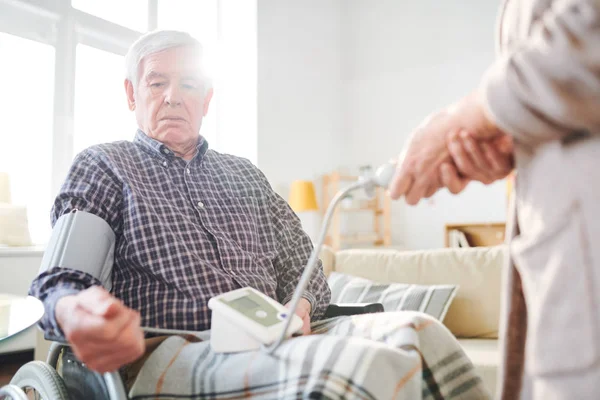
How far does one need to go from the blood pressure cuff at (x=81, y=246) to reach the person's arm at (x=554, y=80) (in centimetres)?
70

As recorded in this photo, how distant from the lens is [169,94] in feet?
4.04

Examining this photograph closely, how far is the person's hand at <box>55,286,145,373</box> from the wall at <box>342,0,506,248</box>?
4364mm

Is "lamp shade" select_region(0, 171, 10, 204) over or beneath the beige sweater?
over

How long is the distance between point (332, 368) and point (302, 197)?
3.67m

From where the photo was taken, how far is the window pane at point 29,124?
328 cm

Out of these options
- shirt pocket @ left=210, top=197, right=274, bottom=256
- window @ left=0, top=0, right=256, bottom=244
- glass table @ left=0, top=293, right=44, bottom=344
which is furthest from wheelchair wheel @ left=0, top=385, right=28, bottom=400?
window @ left=0, top=0, right=256, bottom=244

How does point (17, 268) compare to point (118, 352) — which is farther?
point (17, 268)

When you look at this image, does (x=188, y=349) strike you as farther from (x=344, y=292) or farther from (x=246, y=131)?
(x=246, y=131)

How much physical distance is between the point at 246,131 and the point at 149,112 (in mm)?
3303

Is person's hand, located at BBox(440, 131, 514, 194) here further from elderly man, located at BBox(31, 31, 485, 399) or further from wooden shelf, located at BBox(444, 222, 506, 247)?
wooden shelf, located at BBox(444, 222, 506, 247)

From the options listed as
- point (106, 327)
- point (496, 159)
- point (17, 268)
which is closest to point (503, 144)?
point (496, 159)

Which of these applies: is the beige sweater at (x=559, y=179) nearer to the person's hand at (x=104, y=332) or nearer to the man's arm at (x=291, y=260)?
the person's hand at (x=104, y=332)

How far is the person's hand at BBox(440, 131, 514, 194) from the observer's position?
1.93 feet

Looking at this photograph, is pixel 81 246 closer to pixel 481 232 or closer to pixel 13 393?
pixel 13 393
